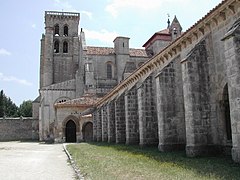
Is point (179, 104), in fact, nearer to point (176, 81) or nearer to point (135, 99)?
point (176, 81)

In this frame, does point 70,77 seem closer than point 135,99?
No

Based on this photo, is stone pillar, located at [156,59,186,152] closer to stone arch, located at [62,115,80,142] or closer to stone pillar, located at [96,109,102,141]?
stone pillar, located at [96,109,102,141]

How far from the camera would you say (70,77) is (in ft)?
167

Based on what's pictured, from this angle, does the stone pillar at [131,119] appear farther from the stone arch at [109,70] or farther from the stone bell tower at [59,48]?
the stone bell tower at [59,48]

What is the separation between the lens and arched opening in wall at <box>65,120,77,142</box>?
36594 millimetres

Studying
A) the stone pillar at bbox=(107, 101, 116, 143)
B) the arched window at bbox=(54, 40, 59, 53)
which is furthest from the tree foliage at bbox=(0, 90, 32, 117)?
the stone pillar at bbox=(107, 101, 116, 143)

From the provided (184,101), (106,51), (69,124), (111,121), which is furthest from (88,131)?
(184,101)

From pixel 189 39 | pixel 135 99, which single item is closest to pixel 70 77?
pixel 135 99

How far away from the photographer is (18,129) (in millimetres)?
52094

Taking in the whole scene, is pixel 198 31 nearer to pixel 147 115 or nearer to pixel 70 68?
pixel 147 115

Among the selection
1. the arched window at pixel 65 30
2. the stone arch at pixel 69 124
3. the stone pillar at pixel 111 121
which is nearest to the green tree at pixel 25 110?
the arched window at pixel 65 30

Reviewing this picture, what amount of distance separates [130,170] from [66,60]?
4394cm

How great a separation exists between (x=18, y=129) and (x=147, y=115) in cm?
3984

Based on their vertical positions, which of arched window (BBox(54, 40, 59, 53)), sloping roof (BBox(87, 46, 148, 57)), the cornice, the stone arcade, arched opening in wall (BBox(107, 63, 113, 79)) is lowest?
the stone arcade
